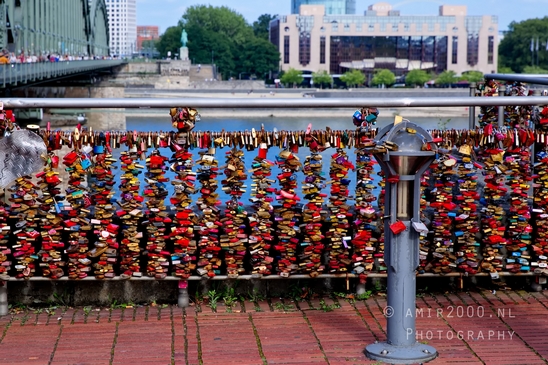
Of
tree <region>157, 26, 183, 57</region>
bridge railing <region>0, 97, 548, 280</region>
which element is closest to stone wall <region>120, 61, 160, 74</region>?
tree <region>157, 26, 183, 57</region>

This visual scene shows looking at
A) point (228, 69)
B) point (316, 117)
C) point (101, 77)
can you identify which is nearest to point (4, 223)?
point (316, 117)

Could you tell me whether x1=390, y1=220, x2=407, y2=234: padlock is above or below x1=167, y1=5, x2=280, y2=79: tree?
below

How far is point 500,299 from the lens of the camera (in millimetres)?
6586

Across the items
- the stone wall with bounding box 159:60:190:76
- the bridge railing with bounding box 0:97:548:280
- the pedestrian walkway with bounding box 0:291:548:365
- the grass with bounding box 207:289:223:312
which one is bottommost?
the pedestrian walkway with bounding box 0:291:548:365

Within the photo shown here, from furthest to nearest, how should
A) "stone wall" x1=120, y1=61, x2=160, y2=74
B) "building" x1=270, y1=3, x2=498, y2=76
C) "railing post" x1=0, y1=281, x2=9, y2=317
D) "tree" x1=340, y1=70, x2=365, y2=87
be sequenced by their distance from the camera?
"building" x1=270, y1=3, x2=498, y2=76 < "tree" x1=340, y1=70, x2=365, y2=87 < "stone wall" x1=120, y1=61, x2=160, y2=74 < "railing post" x1=0, y1=281, x2=9, y2=317

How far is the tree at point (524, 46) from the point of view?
122 metres

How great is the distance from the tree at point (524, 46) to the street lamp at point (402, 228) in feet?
389

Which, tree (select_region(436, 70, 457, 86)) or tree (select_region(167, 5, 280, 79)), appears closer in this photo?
tree (select_region(436, 70, 457, 86))

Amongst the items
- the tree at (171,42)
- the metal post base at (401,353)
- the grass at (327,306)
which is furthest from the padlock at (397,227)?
the tree at (171,42)

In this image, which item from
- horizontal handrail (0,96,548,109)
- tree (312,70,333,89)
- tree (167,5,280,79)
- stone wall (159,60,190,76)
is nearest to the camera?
horizontal handrail (0,96,548,109)

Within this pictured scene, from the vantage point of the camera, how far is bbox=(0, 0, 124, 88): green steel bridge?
32.2m

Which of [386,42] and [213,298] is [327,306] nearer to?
[213,298]

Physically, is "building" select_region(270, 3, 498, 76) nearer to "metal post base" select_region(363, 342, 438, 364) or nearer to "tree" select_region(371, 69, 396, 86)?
"tree" select_region(371, 69, 396, 86)

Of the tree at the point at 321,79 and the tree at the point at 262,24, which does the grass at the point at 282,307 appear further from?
the tree at the point at 262,24
